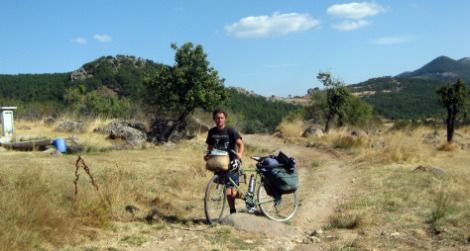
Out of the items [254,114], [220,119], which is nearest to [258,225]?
[220,119]

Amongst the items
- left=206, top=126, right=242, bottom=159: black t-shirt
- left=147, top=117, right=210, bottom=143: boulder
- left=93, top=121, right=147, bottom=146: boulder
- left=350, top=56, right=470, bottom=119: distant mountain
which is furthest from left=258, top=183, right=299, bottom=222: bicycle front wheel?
left=350, top=56, right=470, bottom=119: distant mountain

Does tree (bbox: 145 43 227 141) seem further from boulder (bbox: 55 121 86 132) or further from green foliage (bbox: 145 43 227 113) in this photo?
boulder (bbox: 55 121 86 132)

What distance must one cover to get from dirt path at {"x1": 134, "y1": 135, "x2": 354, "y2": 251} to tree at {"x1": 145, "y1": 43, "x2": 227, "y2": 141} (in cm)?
481

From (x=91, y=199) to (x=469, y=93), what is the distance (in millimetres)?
20704

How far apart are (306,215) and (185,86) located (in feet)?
39.3

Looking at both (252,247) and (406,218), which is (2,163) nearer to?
(252,247)

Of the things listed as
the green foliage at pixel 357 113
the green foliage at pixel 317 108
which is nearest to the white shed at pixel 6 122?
the green foliage at pixel 357 113

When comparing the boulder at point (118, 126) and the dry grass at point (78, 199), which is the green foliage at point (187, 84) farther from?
the dry grass at point (78, 199)

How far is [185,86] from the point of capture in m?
20.1

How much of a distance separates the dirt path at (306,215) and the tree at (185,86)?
481 cm

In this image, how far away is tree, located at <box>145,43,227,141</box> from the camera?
19875mm

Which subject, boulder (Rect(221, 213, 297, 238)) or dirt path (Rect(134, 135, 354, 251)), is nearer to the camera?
dirt path (Rect(134, 135, 354, 251))

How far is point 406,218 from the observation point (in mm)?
7992

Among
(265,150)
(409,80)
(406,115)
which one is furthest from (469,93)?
(409,80)
